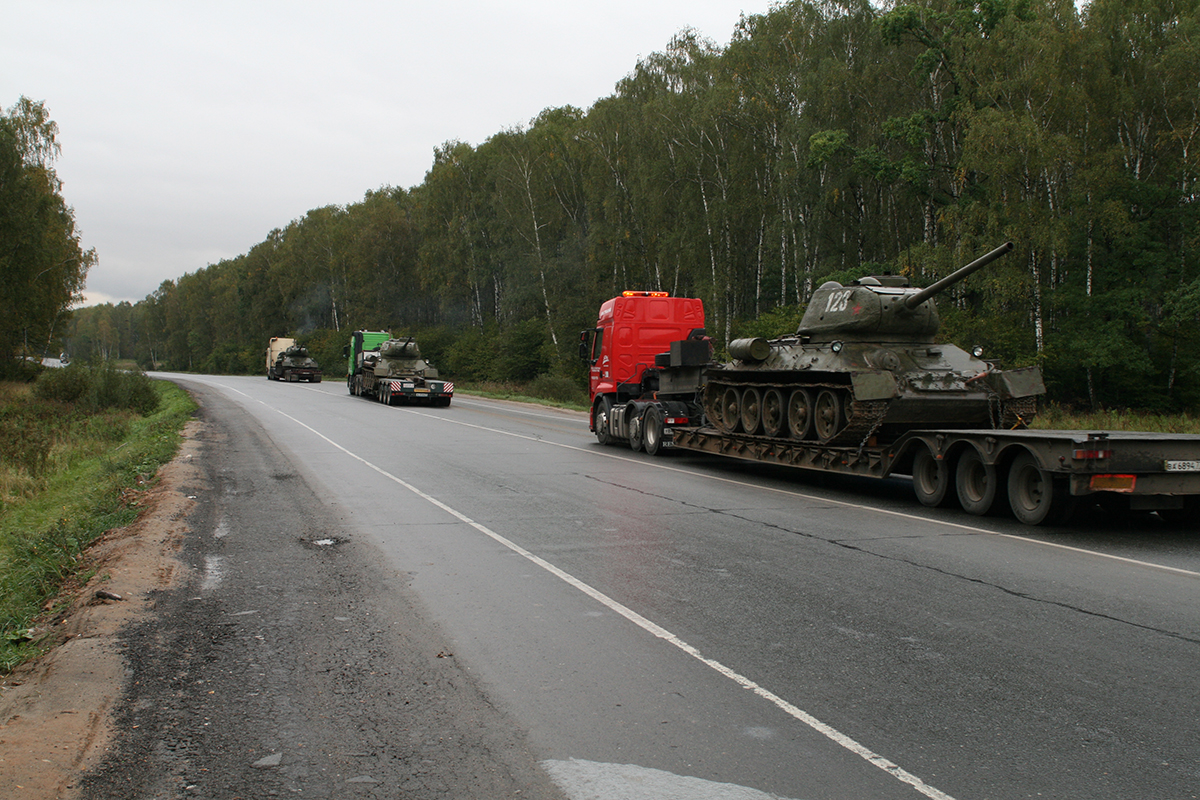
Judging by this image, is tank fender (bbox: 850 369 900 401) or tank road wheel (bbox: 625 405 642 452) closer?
tank fender (bbox: 850 369 900 401)

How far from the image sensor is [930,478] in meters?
10.8

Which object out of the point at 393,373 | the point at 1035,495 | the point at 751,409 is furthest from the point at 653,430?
the point at 393,373

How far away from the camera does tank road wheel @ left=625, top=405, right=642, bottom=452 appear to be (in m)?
17.4

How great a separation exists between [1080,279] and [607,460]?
2064cm

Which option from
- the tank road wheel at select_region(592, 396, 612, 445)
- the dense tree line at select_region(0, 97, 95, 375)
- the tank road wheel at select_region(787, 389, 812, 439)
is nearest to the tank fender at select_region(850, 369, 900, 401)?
the tank road wheel at select_region(787, 389, 812, 439)

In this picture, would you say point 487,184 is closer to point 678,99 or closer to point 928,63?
point 678,99

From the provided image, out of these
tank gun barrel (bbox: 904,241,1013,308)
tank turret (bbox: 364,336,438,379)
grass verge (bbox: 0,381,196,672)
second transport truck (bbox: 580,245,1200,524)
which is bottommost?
grass verge (bbox: 0,381,196,672)

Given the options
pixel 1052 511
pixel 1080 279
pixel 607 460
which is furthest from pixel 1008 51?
pixel 1052 511

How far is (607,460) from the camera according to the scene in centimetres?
1577

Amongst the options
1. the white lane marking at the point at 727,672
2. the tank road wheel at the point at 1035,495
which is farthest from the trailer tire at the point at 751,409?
the white lane marking at the point at 727,672

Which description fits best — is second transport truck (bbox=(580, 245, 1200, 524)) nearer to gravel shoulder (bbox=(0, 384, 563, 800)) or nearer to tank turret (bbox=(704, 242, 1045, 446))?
tank turret (bbox=(704, 242, 1045, 446))

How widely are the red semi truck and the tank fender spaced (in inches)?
0.6

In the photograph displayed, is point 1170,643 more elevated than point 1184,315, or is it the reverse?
point 1184,315

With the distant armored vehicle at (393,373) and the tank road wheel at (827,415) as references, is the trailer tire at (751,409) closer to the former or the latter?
the tank road wheel at (827,415)
